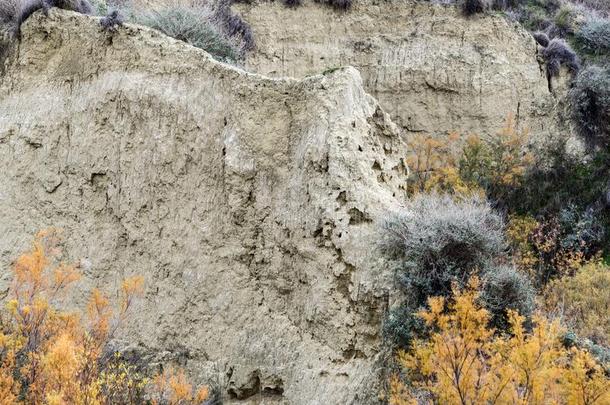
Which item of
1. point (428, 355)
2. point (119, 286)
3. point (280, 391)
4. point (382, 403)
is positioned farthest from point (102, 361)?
point (428, 355)

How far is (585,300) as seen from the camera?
10516 mm

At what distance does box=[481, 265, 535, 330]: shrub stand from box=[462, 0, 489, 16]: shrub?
1206cm

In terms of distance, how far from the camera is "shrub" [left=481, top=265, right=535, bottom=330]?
7.01 meters

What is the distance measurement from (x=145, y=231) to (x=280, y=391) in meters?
3.44

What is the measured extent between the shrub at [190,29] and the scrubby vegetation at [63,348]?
517 cm

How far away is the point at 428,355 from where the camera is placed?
6.46 meters

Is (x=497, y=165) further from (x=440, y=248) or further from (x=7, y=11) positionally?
(x=7, y=11)

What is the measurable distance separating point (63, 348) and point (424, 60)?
12.9 m

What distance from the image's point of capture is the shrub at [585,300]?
30.1 feet

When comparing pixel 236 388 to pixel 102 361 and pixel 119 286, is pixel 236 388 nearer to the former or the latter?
pixel 102 361

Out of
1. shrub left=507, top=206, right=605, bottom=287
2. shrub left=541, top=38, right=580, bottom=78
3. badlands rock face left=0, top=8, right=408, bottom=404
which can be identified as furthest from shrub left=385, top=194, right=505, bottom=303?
shrub left=541, top=38, right=580, bottom=78

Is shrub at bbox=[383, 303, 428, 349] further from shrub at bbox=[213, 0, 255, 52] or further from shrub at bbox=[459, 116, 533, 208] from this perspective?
shrub at bbox=[213, 0, 255, 52]

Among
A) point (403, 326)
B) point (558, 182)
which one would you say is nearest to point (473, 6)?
point (558, 182)

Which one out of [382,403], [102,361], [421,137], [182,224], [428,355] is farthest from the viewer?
[421,137]
